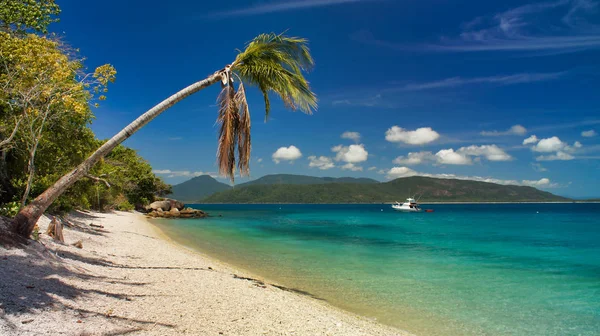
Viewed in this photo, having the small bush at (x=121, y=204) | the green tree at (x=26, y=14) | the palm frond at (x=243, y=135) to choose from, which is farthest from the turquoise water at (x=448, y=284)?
the small bush at (x=121, y=204)

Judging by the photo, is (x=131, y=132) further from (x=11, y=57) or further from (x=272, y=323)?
(x=272, y=323)

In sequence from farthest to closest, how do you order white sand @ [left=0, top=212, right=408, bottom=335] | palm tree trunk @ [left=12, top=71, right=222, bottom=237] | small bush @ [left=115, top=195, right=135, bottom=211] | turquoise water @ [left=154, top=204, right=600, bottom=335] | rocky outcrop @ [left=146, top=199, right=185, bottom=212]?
1. rocky outcrop @ [left=146, top=199, right=185, bottom=212]
2. small bush @ [left=115, top=195, right=135, bottom=211]
3. turquoise water @ [left=154, top=204, right=600, bottom=335]
4. palm tree trunk @ [left=12, top=71, right=222, bottom=237]
5. white sand @ [left=0, top=212, right=408, bottom=335]

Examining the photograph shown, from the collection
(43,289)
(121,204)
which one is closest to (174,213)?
(121,204)

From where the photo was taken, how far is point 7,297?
487 centimetres

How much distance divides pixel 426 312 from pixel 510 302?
3222mm

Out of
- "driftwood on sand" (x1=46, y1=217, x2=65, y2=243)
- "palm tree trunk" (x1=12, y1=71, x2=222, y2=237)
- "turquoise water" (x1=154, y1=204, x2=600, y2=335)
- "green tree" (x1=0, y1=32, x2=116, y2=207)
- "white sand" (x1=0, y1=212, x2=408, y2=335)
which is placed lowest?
"turquoise water" (x1=154, y1=204, x2=600, y2=335)

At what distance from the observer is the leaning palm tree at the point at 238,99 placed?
8.23 m

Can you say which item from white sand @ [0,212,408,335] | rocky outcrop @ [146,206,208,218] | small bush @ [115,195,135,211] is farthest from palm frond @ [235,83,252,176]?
rocky outcrop @ [146,206,208,218]

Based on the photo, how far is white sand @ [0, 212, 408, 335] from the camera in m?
4.77

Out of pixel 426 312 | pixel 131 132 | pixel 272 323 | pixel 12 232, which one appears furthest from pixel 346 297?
pixel 12 232

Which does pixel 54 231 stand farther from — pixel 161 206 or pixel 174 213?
pixel 161 206

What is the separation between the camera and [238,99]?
30.0 ft

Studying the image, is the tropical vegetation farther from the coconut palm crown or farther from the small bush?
the small bush

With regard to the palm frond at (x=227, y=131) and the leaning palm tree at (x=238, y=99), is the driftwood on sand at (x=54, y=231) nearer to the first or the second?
the leaning palm tree at (x=238, y=99)
